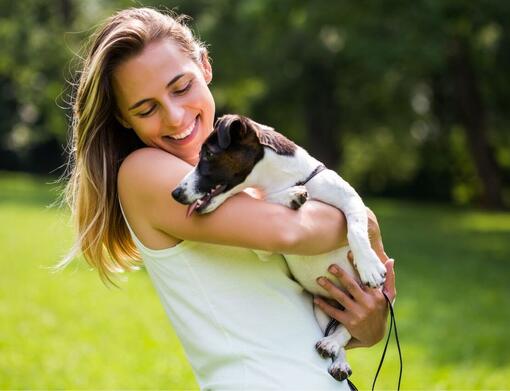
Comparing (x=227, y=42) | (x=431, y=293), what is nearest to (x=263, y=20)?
(x=227, y=42)

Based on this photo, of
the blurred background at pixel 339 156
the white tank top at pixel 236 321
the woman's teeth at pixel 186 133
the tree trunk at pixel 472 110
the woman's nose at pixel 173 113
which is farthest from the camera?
the tree trunk at pixel 472 110

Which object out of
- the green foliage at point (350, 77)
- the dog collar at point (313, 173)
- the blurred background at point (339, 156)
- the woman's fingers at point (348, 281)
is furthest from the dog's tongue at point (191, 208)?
the green foliage at point (350, 77)

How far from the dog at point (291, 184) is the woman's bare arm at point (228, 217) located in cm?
7

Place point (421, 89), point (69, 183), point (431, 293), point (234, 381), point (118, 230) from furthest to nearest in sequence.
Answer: point (421, 89) → point (431, 293) → point (69, 183) → point (118, 230) → point (234, 381)

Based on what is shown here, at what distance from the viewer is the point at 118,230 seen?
2.81 m

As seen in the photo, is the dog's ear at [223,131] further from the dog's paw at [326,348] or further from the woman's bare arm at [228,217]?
the dog's paw at [326,348]

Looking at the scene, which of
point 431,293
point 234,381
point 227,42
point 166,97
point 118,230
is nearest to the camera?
point 234,381

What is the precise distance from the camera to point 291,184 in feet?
8.91

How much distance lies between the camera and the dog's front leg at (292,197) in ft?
8.28

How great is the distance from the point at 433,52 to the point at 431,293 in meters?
6.15

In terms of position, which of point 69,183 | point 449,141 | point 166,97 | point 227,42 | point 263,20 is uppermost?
point 166,97

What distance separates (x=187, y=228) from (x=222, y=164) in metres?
0.31

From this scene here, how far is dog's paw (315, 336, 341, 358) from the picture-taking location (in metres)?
2.43

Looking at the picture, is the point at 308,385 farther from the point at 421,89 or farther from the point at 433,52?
the point at 421,89
